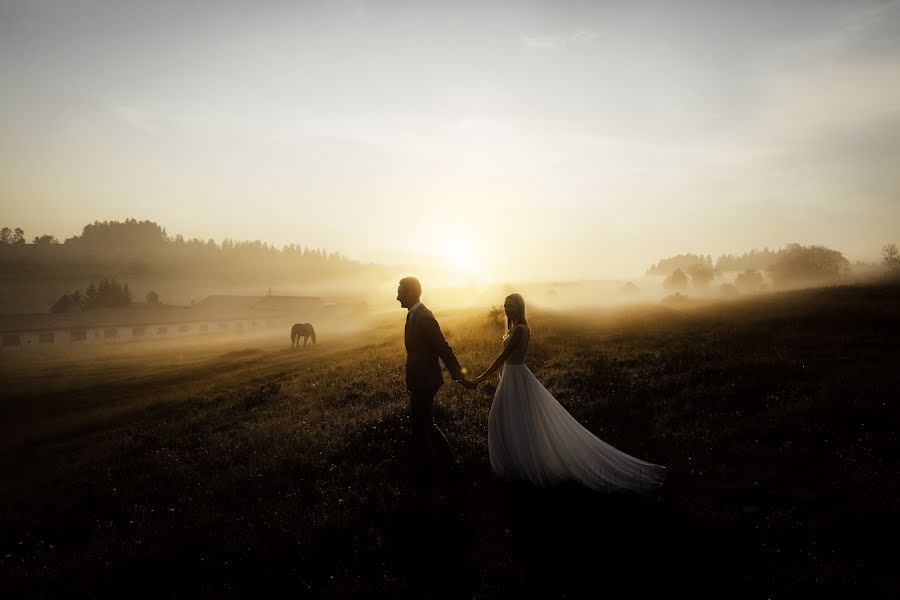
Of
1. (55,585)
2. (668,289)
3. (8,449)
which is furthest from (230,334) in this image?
(668,289)

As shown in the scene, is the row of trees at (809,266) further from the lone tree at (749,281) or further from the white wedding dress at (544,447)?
the white wedding dress at (544,447)

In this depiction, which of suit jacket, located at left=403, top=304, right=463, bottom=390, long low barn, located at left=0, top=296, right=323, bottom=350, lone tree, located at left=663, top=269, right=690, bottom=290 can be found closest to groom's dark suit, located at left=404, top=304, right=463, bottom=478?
suit jacket, located at left=403, top=304, right=463, bottom=390

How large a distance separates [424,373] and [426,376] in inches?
2.7

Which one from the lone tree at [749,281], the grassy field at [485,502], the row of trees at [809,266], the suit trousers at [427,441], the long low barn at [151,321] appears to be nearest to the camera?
the grassy field at [485,502]

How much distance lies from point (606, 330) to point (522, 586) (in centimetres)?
2805

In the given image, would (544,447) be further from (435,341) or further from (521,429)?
(435,341)

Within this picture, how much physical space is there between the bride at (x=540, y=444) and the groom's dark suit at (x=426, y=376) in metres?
1.06

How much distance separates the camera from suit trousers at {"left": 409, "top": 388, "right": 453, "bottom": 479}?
8484 millimetres

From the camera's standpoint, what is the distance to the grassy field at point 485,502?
5.57 meters

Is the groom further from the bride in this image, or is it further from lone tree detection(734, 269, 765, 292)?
lone tree detection(734, 269, 765, 292)

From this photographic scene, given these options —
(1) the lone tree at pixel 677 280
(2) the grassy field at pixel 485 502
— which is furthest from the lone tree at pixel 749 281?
(2) the grassy field at pixel 485 502

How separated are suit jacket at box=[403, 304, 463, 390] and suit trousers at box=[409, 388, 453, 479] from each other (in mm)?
224

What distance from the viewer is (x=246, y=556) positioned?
250 inches

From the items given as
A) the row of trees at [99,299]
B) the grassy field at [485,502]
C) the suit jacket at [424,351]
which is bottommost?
the grassy field at [485,502]
